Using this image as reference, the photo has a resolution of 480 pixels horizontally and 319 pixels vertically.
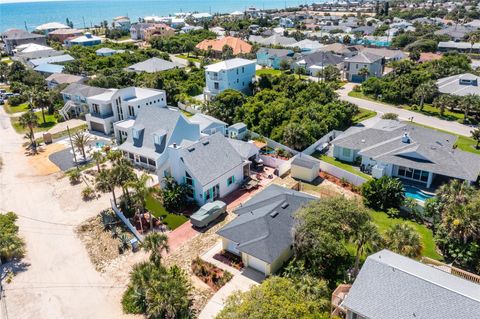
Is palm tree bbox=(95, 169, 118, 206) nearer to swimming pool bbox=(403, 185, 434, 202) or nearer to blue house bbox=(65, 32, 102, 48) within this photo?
swimming pool bbox=(403, 185, 434, 202)

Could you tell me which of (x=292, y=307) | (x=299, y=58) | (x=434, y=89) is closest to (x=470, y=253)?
(x=292, y=307)

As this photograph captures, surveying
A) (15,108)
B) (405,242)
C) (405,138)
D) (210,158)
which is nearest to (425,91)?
(405,138)

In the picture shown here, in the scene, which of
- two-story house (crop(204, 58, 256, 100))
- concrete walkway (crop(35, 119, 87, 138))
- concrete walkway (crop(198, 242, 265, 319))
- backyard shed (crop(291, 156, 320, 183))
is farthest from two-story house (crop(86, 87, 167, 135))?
concrete walkway (crop(198, 242, 265, 319))

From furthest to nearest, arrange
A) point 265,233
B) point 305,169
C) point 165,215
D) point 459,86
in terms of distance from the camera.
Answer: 1. point 459,86
2. point 305,169
3. point 165,215
4. point 265,233

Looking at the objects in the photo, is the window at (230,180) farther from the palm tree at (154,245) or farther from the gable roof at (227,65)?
the gable roof at (227,65)

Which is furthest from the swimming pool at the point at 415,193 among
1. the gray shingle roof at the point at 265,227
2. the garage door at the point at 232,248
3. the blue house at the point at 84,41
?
the blue house at the point at 84,41

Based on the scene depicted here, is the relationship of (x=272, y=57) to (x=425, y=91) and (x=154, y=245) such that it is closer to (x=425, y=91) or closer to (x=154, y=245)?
(x=425, y=91)
